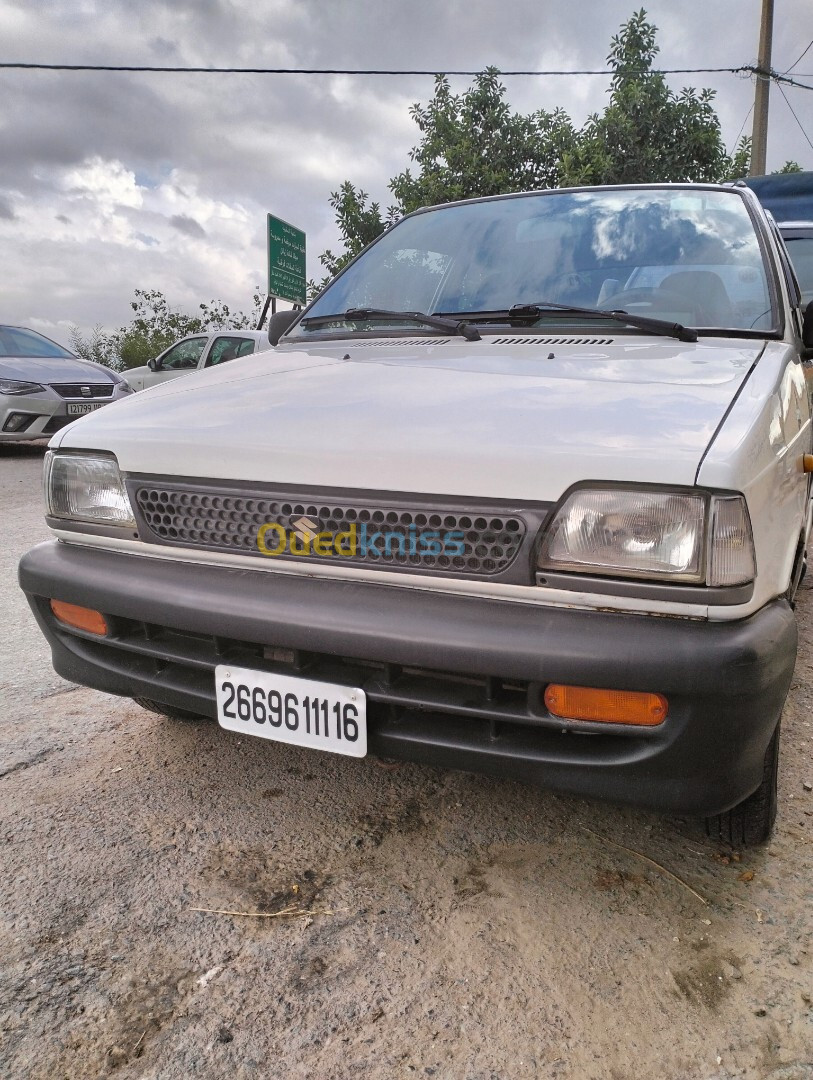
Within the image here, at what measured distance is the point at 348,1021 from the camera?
1422mm

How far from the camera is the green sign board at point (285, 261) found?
1212cm

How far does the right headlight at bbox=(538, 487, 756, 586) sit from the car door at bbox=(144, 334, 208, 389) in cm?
894

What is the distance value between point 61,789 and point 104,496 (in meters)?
0.89

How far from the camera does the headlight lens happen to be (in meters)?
8.54

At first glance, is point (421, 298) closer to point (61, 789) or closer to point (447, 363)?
point (447, 363)

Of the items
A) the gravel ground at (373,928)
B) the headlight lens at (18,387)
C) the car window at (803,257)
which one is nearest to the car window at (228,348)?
the headlight lens at (18,387)

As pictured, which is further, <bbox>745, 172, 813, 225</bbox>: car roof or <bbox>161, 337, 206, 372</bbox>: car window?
<bbox>161, 337, 206, 372</bbox>: car window

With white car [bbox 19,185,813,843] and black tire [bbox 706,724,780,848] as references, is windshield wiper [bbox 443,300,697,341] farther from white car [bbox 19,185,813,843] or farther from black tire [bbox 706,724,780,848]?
black tire [bbox 706,724,780,848]

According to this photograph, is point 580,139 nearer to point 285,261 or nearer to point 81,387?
point 285,261

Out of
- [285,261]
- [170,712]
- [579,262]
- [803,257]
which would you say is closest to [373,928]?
[170,712]

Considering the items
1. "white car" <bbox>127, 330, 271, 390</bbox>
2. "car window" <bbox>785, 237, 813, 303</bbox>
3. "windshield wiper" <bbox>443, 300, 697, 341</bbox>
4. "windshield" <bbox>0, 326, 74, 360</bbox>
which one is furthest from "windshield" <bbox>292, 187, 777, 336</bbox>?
"windshield" <bbox>0, 326, 74, 360</bbox>

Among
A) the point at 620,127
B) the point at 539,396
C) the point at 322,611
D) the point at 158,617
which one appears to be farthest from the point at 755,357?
the point at 620,127

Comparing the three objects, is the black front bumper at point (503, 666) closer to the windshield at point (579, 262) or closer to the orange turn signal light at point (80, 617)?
the orange turn signal light at point (80, 617)

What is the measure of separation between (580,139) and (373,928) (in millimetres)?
13922
